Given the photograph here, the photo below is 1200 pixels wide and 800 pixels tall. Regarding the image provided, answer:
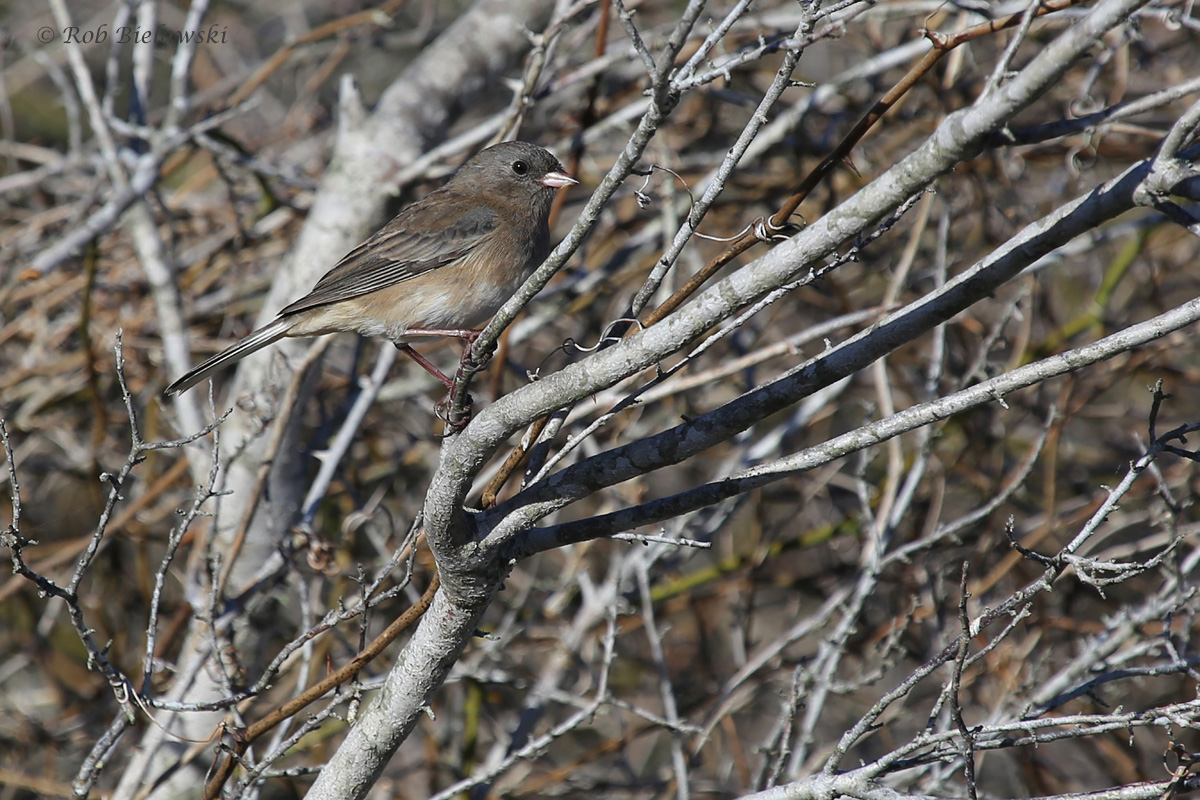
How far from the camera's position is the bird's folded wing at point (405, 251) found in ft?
12.4

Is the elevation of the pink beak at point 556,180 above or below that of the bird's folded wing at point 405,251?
above

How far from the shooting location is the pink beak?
390 centimetres

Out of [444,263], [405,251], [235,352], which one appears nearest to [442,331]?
[444,263]

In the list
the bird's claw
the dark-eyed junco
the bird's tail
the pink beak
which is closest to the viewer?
the bird's claw

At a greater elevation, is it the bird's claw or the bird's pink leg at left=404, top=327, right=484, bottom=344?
the bird's pink leg at left=404, top=327, right=484, bottom=344

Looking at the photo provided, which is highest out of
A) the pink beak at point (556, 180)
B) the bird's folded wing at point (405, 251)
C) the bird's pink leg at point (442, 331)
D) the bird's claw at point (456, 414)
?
the pink beak at point (556, 180)

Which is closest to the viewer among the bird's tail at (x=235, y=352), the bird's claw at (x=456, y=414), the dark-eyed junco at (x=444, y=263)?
the bird's claw at (x=456, y=414)

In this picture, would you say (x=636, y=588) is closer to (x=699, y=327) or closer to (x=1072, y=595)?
(x=1072, y=595)

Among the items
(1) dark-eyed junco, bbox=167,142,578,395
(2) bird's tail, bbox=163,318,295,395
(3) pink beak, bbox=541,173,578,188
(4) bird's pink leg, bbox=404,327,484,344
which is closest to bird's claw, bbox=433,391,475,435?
(4) bird's pink leg, bbox=404,327,484,344

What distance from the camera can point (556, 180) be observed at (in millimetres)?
3938

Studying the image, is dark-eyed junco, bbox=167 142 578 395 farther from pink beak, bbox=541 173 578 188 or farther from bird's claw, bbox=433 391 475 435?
bird's claw, bbox=433 391 475 435

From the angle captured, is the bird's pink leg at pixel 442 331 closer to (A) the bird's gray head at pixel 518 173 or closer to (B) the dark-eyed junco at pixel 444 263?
(B) the dark-eyed junco at pixel 444 263

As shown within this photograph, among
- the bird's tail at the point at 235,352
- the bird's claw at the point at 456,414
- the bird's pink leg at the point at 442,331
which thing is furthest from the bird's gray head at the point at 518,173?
the bird's claw at the point at 456,414

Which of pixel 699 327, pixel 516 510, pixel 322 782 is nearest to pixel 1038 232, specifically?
pixel 699 327
